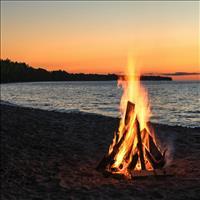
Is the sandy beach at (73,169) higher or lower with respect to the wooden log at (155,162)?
lower

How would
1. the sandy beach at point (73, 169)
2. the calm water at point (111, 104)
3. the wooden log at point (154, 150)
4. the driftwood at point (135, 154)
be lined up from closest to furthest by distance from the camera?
the sandy beach at point (73, 169) < the driftwood at point (135, 154) < the wooden log at point (154, 150) < the calm water at point (111, 104)

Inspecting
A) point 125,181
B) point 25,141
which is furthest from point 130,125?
point 25,141

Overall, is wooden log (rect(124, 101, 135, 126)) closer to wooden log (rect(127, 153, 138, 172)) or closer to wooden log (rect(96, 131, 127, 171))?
wooden log (rect(96, 131, 127, 171))

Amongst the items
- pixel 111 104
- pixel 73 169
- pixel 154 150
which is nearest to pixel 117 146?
pixel 154 150

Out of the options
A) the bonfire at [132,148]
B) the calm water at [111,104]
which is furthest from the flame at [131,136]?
the calm water at [111,104]

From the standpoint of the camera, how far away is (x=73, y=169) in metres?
11.1

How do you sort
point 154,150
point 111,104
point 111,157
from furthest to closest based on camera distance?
1. point 111,104
2. point 154,150
3. point 111,157

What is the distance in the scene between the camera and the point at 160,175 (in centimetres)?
1009

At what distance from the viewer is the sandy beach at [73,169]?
8.98 m

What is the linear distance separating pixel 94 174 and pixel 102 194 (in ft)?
5.50

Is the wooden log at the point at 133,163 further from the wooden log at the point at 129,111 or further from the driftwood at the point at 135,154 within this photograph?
the wooden log at the point at 129,111

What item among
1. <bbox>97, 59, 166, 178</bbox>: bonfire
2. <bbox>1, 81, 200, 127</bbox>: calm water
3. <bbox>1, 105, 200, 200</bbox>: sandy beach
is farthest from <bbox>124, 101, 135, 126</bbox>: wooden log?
<bbox>1, 81, 200, 127</bbox>: calm water

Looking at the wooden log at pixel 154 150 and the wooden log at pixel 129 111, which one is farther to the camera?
the wooden log at pixel 154 150

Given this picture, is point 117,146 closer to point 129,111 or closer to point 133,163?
point 133,163
